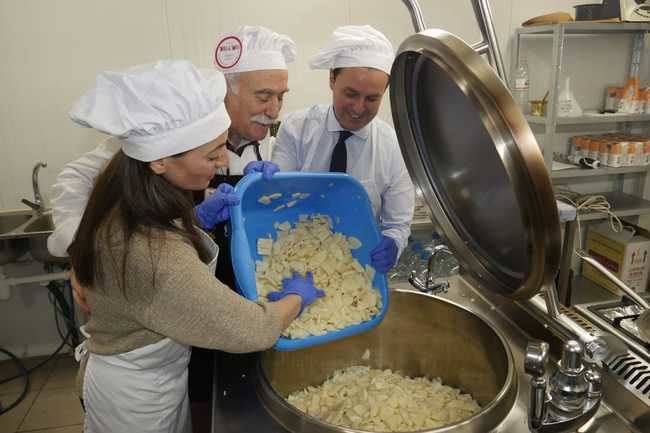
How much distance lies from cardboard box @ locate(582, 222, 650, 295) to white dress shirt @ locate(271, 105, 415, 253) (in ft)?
5.63

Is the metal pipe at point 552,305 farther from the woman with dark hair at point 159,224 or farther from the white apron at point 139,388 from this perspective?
the white apron at point 139,388

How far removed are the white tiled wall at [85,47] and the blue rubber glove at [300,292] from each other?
1.76m

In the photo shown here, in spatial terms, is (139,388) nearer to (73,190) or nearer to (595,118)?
(73,190)

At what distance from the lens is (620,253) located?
2.90 meters

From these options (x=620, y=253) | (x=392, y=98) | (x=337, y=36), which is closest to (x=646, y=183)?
(x=620, y=253)

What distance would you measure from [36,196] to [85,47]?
2.68ft

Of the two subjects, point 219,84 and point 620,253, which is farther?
point 620,253

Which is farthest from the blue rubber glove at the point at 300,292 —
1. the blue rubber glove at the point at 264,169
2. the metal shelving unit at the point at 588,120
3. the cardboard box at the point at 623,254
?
the cardboard box at the point at 623,254

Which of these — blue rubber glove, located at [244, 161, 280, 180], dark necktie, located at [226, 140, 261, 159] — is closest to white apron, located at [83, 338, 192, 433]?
blue rubber glove, located at [244, 161, 280, 180]

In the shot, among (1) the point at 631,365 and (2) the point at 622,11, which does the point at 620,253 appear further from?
(1) the point at 631,365

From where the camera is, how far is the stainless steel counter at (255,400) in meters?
0.88

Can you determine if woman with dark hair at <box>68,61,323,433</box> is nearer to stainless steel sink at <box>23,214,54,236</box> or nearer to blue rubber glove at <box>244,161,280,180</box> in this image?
blue rubber glove at <box>244,161,280,180</box>

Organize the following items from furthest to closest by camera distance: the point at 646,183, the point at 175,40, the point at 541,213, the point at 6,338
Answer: the point at 646,183 → the point at 6,338 → the point at 175,40 → the point at 541,213

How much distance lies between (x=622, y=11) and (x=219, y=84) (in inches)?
102
